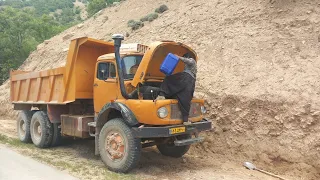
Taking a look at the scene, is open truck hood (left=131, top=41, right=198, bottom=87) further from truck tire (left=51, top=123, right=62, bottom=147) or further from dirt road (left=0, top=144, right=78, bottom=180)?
truck tire (left=51, top=123, right=62, bottom=147)

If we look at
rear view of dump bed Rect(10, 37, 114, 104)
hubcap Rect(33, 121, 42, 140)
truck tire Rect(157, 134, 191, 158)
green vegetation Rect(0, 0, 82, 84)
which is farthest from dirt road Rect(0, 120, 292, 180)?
green vegetation Rect(0, 0, 82, 84)

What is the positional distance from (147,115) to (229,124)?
11.0 ft

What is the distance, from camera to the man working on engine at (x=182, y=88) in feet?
22.1

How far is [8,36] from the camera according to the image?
3041cm

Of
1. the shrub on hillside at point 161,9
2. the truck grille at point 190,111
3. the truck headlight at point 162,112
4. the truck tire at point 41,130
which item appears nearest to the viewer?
the truck headlight at point 162,112

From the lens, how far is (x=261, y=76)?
972cm

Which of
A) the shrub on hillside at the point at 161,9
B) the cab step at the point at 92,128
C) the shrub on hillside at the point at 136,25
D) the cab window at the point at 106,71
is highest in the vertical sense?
the shrub on hillside at the point at 161,9

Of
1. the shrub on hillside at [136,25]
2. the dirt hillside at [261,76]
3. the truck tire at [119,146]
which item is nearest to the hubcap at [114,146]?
the truck tire at [119,146]

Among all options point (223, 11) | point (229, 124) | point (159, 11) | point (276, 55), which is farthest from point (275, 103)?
point (159, 11)

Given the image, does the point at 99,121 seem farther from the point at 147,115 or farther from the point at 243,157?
the point at 243,157

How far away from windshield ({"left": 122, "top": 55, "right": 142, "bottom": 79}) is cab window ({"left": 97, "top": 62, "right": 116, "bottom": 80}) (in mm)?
293

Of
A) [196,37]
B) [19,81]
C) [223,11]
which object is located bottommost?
[19,81]

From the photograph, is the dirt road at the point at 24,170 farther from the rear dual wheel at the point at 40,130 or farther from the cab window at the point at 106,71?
the cab window at the point at 106,71

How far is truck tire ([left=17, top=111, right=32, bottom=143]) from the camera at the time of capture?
1024 centimetres
